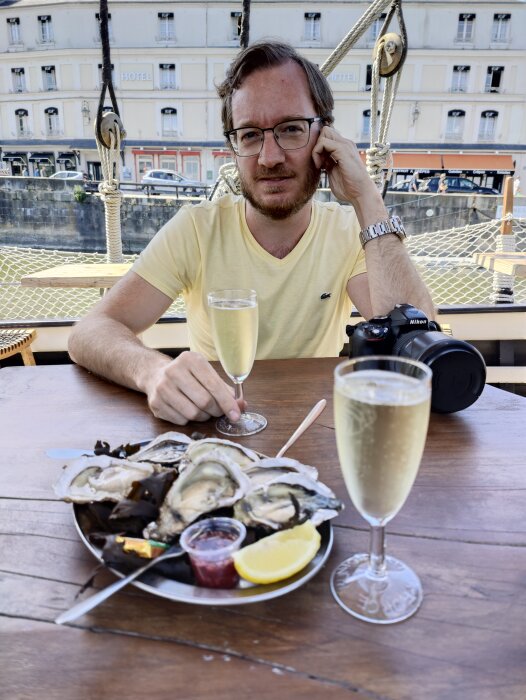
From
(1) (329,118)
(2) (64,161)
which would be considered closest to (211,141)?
(2) (64,161)

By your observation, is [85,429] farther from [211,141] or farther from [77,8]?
[77,8]

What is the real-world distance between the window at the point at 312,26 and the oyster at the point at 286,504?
1036 inches

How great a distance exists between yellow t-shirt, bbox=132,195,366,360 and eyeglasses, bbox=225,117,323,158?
0.21 meters

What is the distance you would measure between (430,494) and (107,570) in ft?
1.39

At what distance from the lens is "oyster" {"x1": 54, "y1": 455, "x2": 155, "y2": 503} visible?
1.98ft

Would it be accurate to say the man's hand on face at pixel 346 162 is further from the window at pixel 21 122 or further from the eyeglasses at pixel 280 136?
the window at pixel 21 122

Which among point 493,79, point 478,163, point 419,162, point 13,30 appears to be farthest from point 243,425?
point 13,30

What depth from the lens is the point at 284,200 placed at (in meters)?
1.55

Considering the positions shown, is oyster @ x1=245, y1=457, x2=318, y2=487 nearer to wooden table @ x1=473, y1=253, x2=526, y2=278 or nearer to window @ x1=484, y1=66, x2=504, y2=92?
wooden table @ x1=473, y1=253, x2=526, y2=278

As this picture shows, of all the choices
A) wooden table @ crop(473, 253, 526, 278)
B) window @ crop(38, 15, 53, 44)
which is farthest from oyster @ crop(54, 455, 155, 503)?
window @ crop(38, 15, 53, 44)

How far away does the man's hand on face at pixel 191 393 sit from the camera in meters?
0.89

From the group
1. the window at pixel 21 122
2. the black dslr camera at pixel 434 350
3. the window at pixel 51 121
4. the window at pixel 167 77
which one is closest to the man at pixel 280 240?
the black dslr camera at pixel 434 350

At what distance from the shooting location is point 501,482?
0.74 metres

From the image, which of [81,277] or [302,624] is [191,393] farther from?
[81,277]
